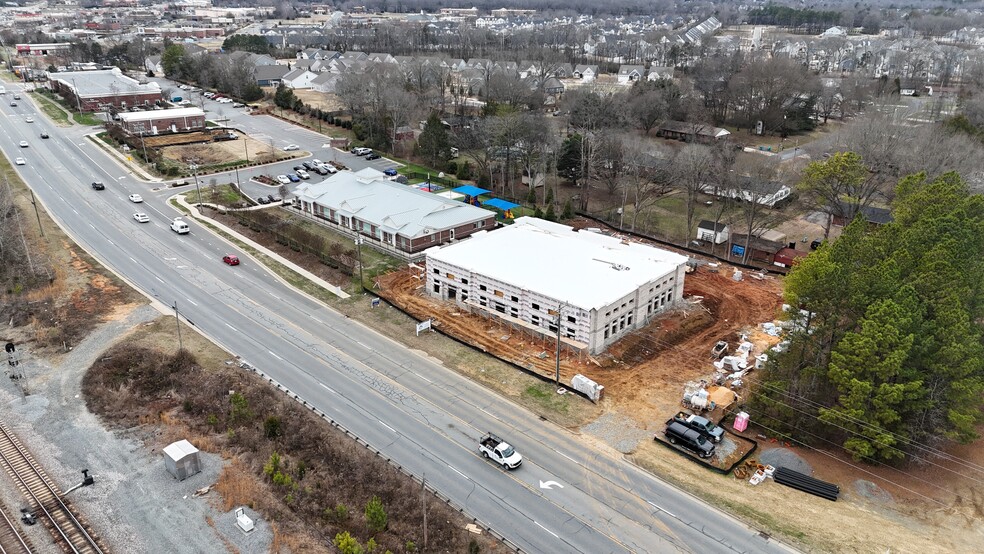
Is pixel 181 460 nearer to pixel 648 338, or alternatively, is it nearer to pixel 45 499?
pixel 45 499

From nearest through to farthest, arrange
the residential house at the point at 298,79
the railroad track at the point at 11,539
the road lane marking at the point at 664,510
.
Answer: the railroad track at the point at 11,539 < the road lane marking at the point at 664,510 < the residential house at the point at 298,79

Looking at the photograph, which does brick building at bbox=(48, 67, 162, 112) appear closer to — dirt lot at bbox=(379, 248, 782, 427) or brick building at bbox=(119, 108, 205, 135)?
brick building at bbox=(119, 108, 205, 135)

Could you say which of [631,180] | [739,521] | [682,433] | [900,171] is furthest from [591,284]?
[900,171]

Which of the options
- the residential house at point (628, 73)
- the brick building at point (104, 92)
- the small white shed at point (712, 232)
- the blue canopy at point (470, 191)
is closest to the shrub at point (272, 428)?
the small white shed at point (712, 232)

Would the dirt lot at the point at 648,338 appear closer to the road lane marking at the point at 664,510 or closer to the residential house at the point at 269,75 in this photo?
the road lane marking at the point at 664,510

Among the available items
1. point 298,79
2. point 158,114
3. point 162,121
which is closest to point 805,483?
point 162,121

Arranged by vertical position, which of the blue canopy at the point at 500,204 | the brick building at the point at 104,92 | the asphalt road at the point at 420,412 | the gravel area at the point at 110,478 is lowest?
the asphalt road at the point at 420,412

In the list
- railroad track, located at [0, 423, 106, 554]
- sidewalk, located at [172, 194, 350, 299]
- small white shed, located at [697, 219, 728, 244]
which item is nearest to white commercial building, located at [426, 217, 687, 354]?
sidewalk, located at [172, 194, 350, 299]
